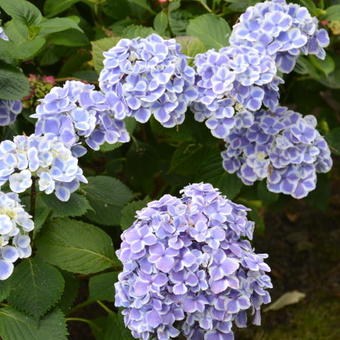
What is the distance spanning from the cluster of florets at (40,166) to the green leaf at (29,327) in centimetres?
29

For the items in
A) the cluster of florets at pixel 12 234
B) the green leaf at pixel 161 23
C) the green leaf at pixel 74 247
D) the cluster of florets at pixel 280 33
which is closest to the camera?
the cluster of florets at pixel 12 234

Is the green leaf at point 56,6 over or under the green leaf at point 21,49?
under

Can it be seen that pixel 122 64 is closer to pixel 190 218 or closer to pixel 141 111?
pixel 141 111

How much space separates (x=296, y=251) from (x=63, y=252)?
4.93ft

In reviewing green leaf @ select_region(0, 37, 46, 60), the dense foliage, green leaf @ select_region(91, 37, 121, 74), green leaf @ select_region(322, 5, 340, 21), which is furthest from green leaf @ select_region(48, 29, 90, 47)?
green leaf @ select_region(322, 5, 340, 21)

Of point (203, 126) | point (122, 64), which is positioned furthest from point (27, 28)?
point (203, 126)

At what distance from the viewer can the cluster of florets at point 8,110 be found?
5.96ft

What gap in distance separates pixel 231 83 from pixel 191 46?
1.02 ft

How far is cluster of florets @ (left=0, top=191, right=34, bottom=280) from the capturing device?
1.40 m

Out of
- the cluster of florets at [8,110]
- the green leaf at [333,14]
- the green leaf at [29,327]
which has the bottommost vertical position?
the green leaf at [29,327]

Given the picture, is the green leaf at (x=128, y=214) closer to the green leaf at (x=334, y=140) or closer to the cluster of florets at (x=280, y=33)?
the cluster of florets at (x=280, y=33)

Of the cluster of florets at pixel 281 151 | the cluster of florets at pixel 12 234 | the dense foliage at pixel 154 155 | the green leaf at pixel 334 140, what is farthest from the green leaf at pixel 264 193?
the cluster of florets at pixel 12 234

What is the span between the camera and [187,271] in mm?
1422

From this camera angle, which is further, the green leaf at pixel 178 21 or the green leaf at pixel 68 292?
the green leaf at pixel 178 21
